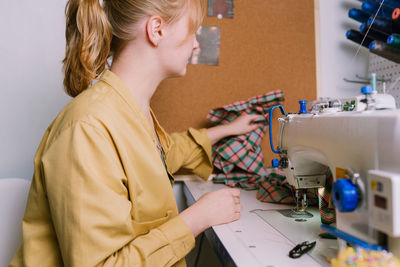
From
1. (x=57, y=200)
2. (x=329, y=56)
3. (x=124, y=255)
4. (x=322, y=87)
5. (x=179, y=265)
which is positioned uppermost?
(x=329, y=56)

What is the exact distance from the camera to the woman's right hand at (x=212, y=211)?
731 millimetres

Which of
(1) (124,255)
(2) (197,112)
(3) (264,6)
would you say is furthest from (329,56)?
(1) (124,255)

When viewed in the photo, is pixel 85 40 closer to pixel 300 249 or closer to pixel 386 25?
pixel 300 249

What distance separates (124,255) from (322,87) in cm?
124

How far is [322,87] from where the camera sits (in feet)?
4.98

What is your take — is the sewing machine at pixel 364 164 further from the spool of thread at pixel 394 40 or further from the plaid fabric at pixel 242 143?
the plaid fabric at pixel 242 143

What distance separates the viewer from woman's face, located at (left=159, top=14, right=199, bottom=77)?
845 millimetres

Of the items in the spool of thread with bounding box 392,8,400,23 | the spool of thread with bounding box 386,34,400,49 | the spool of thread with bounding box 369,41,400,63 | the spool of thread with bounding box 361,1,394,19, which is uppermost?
the spool of thread with bounding box 361,1,394,19

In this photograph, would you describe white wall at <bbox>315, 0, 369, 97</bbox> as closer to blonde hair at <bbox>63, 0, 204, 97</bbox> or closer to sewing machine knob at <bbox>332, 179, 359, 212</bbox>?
blonde hair at <bbox>63, 0, 204, 97</bbox>

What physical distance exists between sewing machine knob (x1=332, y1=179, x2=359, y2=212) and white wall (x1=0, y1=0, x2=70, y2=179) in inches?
45.1

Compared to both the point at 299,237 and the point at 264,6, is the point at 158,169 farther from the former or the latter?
the point at 264,6

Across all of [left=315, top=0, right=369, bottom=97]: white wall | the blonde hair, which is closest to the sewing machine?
the blonde hair

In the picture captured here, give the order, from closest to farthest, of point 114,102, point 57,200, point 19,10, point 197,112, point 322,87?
point 57,200
point 114,102
point 19,10
point 197,112
point 322,87

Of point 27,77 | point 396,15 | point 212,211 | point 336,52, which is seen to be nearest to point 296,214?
point 212,211
